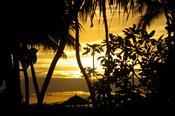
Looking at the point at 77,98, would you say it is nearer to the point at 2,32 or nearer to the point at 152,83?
the point at 2,32

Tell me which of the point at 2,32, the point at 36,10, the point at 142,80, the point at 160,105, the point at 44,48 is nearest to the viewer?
the point at 160,105

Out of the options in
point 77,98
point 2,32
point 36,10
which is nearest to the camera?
point 2,32

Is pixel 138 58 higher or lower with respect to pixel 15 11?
lower

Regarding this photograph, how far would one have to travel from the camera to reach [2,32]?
6613mm

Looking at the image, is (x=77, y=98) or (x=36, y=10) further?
(x=77, y=98)

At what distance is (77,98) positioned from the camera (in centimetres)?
2762

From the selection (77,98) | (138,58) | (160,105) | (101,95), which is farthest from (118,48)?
(77,98)

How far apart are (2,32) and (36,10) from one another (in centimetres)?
77

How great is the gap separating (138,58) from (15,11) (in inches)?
99.4

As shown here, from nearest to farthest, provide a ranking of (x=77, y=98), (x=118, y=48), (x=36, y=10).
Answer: (x=118, y=48), (x=36, y=10), (x=77, y=98)

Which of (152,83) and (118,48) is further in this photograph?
(118,48)

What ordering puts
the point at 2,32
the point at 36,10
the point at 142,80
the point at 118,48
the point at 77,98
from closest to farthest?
the point at 142,80
the point at 118,48
the point at 2,32
the point at 36,10
the point at 77,98

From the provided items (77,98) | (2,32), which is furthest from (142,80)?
(77,98)

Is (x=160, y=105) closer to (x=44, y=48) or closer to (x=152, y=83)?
(x=152, y=83)
